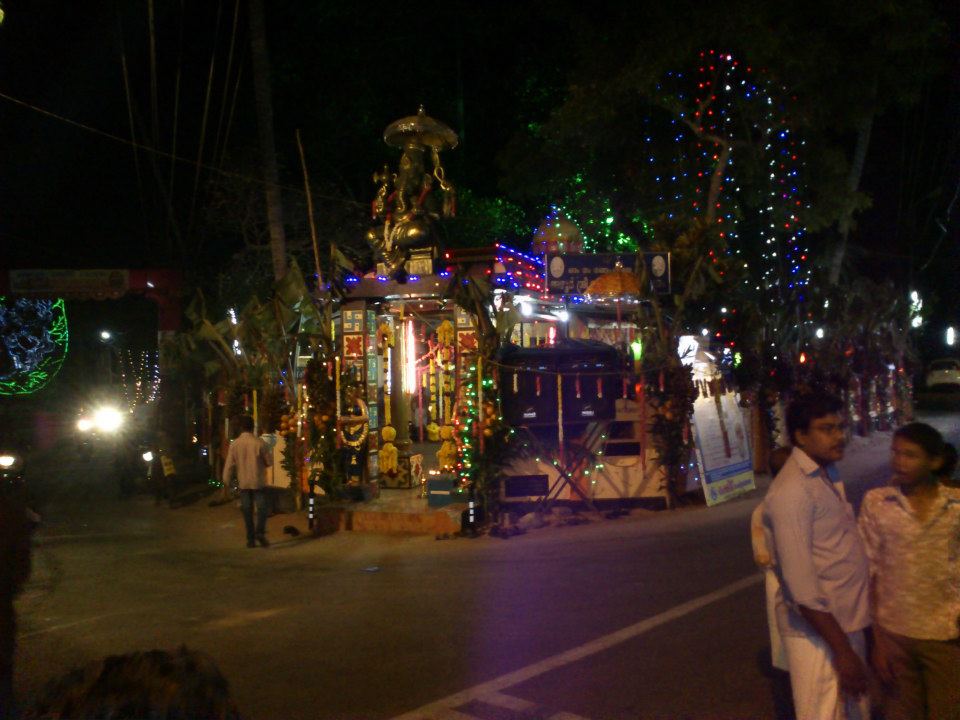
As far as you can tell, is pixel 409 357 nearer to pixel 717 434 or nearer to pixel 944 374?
pixel 717 434

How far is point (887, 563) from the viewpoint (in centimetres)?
432

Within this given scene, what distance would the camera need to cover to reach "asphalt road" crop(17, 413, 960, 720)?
6.19 metres

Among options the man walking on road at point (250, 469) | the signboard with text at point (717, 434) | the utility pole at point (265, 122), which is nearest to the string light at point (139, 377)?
the utility pole at point (265, 122)

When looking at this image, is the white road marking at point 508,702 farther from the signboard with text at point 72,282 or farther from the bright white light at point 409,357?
the signboard with text at point 72,282

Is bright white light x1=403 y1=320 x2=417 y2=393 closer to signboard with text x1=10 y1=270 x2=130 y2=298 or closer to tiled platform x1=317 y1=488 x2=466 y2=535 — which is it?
tiled platform x1=317 y1=488 x2=466 y2=535

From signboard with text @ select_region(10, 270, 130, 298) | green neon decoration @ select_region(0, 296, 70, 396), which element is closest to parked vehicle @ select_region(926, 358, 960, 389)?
signboard with text @ select_region(10, 270, 130, 298)

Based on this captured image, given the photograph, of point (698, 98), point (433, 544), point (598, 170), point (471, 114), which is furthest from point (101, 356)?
point (433, 544)

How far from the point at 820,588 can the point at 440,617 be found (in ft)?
16.6

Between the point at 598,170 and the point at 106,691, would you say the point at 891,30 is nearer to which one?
the point at 598,170

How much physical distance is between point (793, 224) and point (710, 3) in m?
6.54

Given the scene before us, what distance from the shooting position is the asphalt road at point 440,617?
619 centimetres

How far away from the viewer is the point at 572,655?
22.9ft

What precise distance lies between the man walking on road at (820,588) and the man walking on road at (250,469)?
944 centimetres

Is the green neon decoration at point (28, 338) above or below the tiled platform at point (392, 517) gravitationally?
above
